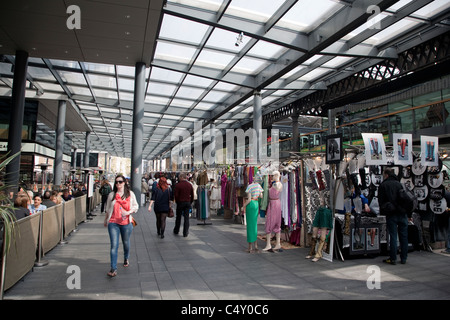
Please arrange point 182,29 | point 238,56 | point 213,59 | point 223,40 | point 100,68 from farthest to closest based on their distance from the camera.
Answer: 1. point 100,68
2. point 213,59
3. point 238,56
4. point 223,40
5. point 182,29

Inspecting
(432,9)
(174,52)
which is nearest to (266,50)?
(174,52)

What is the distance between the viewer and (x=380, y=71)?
471 inches

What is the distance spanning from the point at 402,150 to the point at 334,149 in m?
1.68

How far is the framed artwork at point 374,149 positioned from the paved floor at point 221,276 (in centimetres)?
197

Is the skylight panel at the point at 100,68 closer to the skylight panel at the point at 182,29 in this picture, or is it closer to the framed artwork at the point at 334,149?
the skylight panel at the point at 182,29

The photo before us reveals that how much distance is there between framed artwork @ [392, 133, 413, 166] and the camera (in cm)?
644

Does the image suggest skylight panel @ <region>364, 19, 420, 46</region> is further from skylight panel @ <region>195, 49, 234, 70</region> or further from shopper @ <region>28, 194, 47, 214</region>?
shopper @ <region>28, 194, 47, 214</region>

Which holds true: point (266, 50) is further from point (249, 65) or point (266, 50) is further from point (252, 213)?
point (252, 213)

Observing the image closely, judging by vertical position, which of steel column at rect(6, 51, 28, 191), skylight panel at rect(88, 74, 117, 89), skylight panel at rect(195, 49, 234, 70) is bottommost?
steel column at rect(6, 51, 28, 191)

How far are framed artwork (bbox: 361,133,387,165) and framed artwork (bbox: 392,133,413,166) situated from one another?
1.83ft

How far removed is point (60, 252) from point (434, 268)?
726 cm

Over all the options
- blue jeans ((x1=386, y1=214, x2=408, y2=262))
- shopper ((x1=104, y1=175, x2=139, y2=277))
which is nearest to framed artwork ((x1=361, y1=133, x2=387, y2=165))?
blue jeans ((x1=386, y1=214, x2=408, y2=262))

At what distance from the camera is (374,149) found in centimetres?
606

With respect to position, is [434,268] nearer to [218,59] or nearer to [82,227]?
[82,227]
